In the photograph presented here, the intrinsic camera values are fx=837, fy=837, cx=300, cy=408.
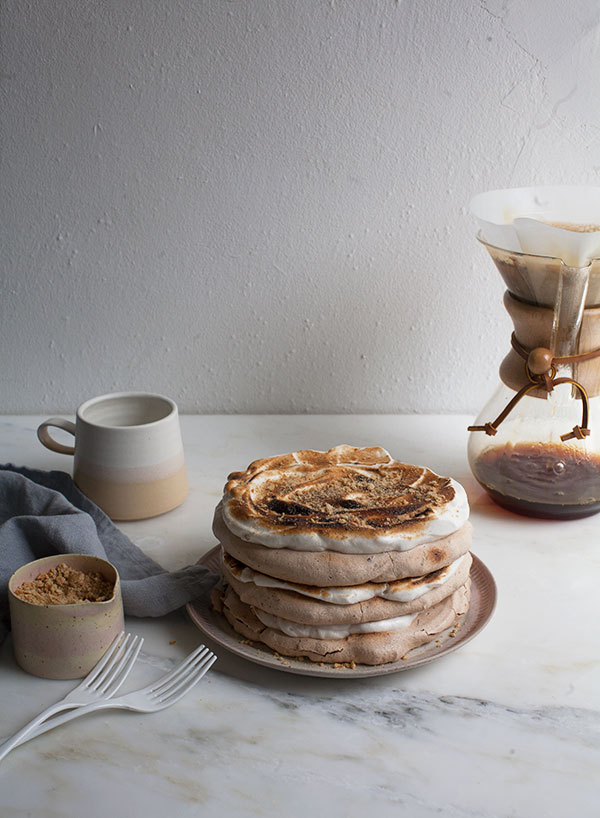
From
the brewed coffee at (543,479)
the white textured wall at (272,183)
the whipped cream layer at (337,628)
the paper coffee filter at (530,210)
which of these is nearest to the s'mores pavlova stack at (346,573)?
the whipped cream layer at (337,628)

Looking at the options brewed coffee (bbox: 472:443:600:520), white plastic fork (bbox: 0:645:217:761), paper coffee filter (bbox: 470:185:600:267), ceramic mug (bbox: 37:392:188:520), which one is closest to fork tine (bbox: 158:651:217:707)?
white plastic fork (bbox: 0:645:217:761)

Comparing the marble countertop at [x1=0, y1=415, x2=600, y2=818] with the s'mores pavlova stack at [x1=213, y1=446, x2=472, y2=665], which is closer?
the marble countertop at [x1=0, y1=415, x2=600, y2=818]

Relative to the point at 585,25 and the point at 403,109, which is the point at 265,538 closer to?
the point at 403,109

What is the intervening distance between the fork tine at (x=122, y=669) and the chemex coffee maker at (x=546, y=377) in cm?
48

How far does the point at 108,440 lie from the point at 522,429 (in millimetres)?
491

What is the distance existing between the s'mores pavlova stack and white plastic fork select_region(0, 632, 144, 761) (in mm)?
94

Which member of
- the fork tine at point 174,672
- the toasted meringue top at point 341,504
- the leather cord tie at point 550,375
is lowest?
the fork tine at point 174,672

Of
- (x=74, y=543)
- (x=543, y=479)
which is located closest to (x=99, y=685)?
(x=74, y=543)

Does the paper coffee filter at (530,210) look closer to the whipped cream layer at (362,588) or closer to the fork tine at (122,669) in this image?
the whipped cream layer at (362,588)

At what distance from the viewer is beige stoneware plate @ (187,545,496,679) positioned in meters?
0.69

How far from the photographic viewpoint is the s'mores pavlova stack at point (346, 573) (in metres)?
0.71

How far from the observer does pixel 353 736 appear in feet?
2.13

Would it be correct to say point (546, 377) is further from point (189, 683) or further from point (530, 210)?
point (189, 683)

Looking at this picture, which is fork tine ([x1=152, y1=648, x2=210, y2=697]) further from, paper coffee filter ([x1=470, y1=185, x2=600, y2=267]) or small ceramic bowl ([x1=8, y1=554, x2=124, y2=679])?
paper coffee filter ([x1=470, y1=185, x2=600, y2=267])
